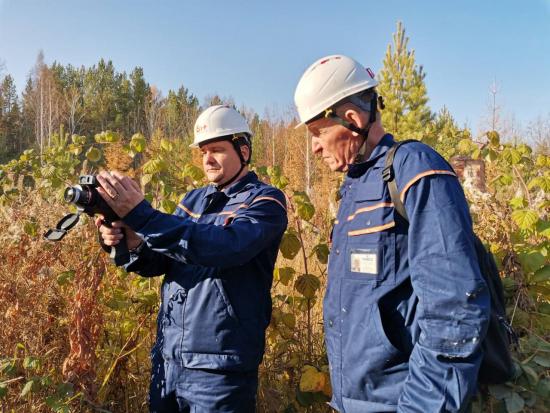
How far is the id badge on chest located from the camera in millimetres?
1479

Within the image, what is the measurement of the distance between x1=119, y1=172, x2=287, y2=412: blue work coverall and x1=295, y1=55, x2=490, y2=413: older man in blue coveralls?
487 mm

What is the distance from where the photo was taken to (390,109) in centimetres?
1791

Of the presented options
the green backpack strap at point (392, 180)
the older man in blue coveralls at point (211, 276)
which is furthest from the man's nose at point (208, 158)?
the green backpack strap at point (392, 180)

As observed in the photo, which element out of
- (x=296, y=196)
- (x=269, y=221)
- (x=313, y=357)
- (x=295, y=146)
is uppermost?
(x=295, y=146)

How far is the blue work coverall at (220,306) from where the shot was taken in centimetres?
197

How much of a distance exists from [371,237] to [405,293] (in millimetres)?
195

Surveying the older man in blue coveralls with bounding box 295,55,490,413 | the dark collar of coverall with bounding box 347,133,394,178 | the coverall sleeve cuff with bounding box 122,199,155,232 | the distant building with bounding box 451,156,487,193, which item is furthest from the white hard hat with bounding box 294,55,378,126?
the distant building with bounding box 451,156,487,193

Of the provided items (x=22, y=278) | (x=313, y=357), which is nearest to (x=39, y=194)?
(x=22, y=278)

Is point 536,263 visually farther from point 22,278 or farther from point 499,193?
point 22,278

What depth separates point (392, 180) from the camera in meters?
1.46

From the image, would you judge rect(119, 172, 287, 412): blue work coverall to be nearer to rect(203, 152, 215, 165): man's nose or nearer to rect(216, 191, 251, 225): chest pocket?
rect(216, 191, 251, 225): chest pocket

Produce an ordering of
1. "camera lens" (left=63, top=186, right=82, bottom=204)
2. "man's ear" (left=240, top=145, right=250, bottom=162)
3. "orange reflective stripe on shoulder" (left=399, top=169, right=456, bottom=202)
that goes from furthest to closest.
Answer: "man's ear" (left=240, top=145, right=250, bottom=162) < "camera lens" (left=63, top=186, right=82, bottom=204) < "orange reflective stripe on shoulder" (left=399, top=169, right=456, bottom=202)

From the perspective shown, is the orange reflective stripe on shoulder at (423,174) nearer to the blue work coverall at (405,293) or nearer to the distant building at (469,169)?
the blue work coverall at (405,293)

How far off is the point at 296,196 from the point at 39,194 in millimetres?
1794
